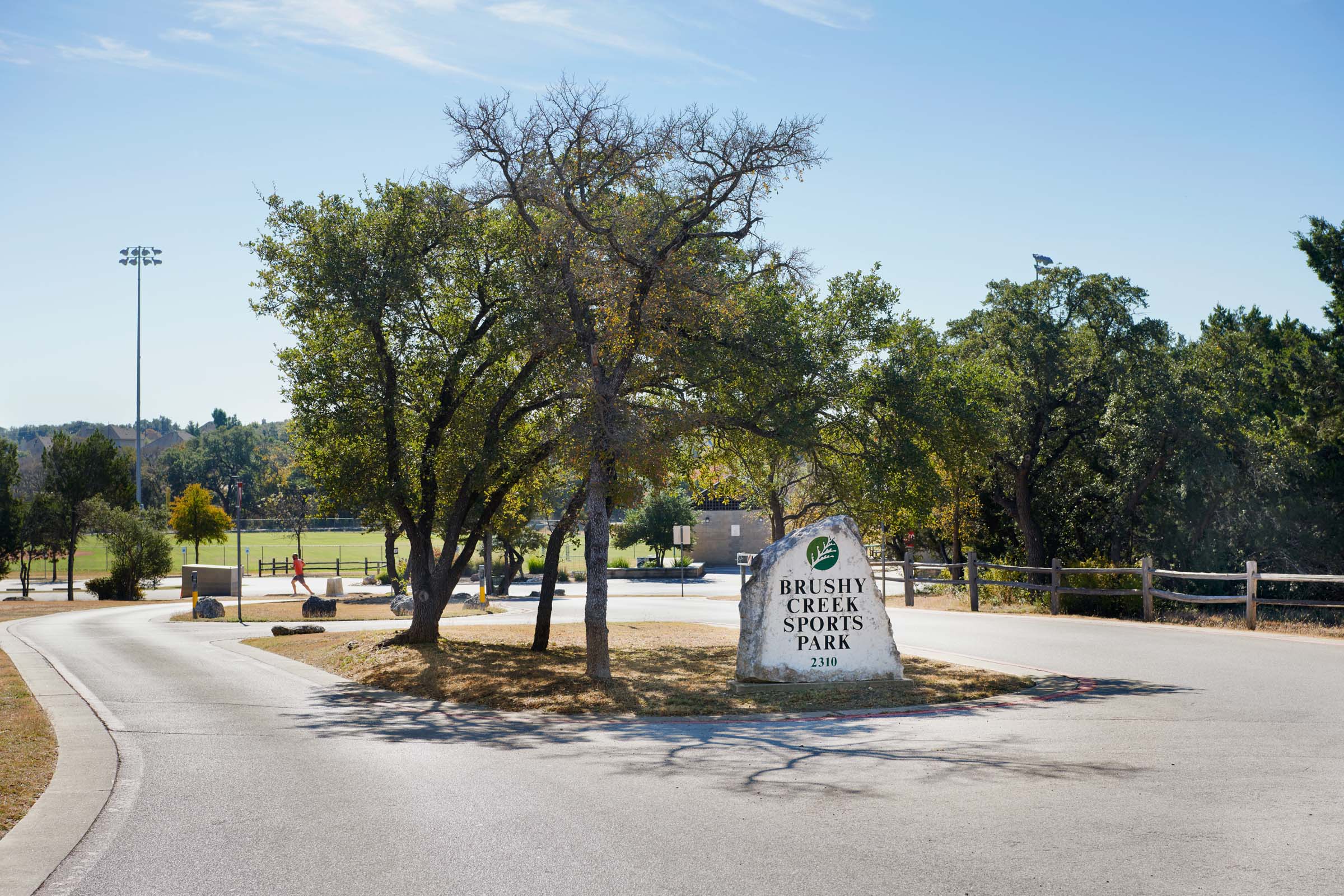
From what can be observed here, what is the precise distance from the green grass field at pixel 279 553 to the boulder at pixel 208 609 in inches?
1022

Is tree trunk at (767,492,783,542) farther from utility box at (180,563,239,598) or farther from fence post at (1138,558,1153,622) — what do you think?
utility box at (180,563,239,598)

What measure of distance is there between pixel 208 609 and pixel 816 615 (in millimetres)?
25771

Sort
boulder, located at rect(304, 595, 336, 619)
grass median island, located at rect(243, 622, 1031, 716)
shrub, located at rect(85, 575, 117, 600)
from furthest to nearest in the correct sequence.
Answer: shrub, located at rect(85, 575, 117, 600) → boulder, located at rect(304, 595, 336, 619) → grass median island, located at rect(243, 622, 1031, 716)

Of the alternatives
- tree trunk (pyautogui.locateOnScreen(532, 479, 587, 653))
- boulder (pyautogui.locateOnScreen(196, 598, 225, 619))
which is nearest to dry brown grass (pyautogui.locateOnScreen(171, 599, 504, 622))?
boulder (pyautogui.locateOnScreen(196, 598, 225, 619))

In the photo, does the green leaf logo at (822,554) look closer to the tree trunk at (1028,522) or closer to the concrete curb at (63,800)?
the concrete curb at (63,800)

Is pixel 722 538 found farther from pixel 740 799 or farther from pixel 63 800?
pixel 63 800

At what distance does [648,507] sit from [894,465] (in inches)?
1669

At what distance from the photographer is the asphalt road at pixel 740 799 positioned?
6066 mm

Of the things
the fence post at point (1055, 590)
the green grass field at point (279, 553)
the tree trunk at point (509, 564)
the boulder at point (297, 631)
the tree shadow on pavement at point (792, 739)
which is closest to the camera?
the tree shadow on pavement at point (792, 739)

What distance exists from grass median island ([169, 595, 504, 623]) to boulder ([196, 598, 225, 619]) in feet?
0.73

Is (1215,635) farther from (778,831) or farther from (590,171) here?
(778,831)

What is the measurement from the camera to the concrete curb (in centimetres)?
640

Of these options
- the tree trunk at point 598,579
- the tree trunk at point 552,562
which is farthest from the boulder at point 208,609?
the tree trunk at point 598,579

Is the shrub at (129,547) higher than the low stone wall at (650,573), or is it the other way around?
the shrub at (129,547)
